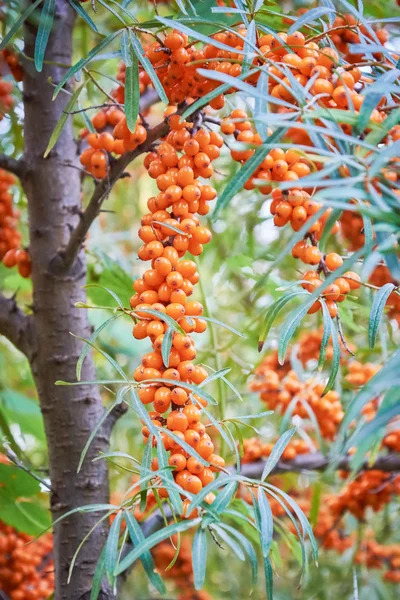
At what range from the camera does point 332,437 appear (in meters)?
1.23

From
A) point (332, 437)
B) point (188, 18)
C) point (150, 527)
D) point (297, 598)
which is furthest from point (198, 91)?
point (297, 598)

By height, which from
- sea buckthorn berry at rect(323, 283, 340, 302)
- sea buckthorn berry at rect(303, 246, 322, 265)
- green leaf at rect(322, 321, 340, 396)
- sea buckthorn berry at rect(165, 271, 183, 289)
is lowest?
green leaf at rect(322, 321, 340, 396)

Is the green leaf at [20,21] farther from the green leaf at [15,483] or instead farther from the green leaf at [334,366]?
the green leaf at [15,483]

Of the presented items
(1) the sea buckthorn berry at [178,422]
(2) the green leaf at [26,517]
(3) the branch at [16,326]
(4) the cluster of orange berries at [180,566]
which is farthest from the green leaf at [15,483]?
(4) the cluster of orange berries at [180,566]

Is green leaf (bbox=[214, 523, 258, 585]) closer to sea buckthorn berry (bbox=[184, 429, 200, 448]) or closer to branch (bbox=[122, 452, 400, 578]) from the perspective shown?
sea buckthorn berry (bbox=[184, 429, 200, 448])

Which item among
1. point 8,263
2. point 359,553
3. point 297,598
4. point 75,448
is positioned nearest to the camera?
point 75,448

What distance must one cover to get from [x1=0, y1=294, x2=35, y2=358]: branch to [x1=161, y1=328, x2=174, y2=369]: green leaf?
0.38m

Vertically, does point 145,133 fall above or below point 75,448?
above

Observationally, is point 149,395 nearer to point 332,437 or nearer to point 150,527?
point 150,527

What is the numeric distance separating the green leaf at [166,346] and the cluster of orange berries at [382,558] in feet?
3.60

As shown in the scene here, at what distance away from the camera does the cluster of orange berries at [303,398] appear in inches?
45.9

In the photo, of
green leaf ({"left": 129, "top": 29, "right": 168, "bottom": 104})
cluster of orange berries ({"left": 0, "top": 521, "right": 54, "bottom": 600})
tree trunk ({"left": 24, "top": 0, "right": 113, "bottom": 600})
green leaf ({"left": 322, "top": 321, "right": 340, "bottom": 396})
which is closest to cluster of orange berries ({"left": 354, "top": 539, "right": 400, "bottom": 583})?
cluster of orange berries ({"left": 0, "top": 521, "right": 54, "bottom": 600})

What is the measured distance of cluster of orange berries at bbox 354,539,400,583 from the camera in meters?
1.42

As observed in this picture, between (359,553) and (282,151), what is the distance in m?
1.10
